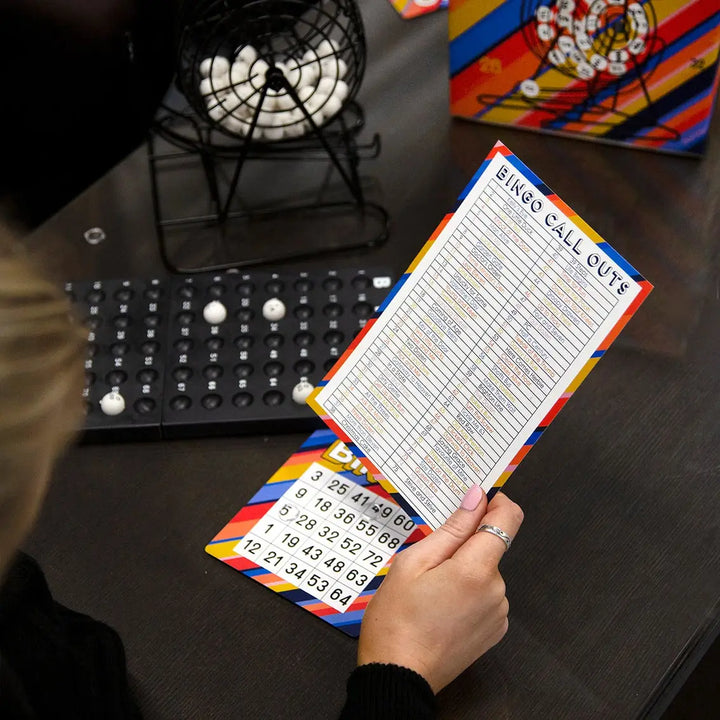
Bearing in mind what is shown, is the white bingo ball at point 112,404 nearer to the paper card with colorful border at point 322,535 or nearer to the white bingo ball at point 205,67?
the paper card with colorful border at point 322,535

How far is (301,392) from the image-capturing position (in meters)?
0.81

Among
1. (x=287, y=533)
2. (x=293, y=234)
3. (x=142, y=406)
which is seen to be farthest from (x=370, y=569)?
(x=293, y=234)

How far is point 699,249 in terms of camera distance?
943mm

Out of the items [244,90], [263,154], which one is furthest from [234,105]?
[263,154]

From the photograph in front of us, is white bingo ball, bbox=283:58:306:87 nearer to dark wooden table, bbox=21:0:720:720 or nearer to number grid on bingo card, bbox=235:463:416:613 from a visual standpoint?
dark wooden table, bbox=21:0:720:720

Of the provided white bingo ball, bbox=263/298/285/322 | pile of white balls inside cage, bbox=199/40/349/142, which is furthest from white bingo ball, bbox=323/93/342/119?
white bingo ball, bbox=263/298/285/322

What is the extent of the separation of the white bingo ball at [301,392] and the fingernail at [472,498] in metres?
0.19

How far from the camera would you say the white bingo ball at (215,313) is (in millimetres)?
877

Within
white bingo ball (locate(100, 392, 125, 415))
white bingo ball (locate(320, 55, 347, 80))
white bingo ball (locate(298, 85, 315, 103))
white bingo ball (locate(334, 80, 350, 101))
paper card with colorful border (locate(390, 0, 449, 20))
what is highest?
paper card with colorful border (locate(390, 0, 449, 20))

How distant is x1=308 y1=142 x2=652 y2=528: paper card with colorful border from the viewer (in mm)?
670

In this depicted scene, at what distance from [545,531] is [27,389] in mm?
416

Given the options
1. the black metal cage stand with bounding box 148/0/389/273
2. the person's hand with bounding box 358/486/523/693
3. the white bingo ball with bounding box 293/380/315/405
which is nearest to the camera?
the person's hand with bounding box 358/486/523/693

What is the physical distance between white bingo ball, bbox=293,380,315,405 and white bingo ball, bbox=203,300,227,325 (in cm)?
12

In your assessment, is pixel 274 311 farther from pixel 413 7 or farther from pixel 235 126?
pixel 413 7
